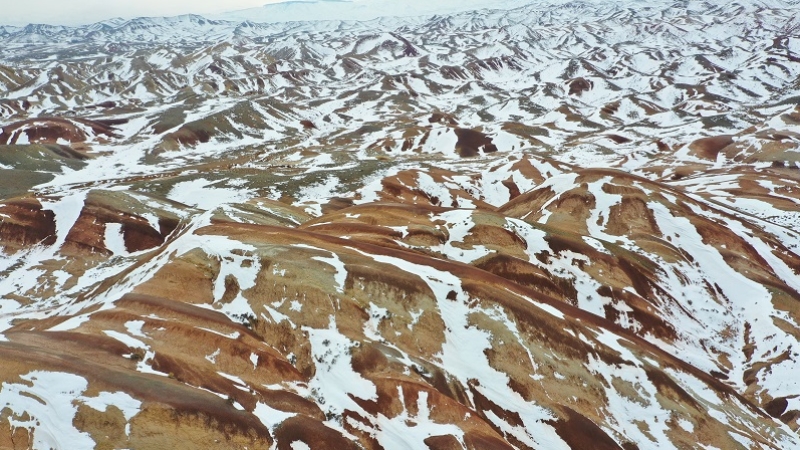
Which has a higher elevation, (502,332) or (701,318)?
(502,332)

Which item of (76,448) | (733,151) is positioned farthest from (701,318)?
(733,151)

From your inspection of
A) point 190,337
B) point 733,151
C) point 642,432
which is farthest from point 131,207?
point 733,151

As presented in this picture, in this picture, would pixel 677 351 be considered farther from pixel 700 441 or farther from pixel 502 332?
pixel 502 332

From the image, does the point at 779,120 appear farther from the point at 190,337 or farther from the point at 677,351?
the point at 190,337

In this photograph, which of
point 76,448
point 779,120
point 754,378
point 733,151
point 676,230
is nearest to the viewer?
point 76,448

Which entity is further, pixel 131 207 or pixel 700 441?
pixel 131 207

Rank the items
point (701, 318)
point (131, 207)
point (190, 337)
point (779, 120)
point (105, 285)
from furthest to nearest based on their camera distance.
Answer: point (779, 120)
point (131, 207)
point (701, 318)
point (105, 285)
point (190, 337)

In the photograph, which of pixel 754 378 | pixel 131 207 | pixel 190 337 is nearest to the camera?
pixel 190 337

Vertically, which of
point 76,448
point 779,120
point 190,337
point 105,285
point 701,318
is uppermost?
point 76,448

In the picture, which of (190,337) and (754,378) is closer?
(190,337)
